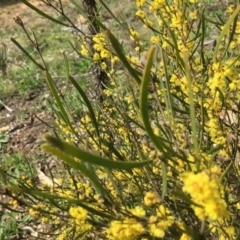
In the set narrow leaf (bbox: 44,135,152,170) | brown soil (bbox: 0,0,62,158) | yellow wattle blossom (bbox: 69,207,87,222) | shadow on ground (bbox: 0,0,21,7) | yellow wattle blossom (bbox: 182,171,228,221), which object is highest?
shadow on ground (bbox: 0,0,21,7)

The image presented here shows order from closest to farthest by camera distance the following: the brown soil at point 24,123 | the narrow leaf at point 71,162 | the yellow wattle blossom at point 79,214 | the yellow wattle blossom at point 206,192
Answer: the yellow wattle blossom at point 206,192, the narrow leaf at point 71,162, the yellow wattle blossom at point 79,214, the brown soil at point 24,123

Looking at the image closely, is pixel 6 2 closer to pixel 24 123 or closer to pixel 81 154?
pixel 24 123

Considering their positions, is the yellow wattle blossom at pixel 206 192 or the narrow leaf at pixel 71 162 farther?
the narrow leaf at pixel 71 162

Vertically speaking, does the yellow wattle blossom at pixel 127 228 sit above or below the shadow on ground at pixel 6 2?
below

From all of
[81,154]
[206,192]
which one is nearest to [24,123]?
[81,154]

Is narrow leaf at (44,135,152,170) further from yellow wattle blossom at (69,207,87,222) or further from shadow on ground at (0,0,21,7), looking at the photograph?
shadow on ground at (0,0,21,7)

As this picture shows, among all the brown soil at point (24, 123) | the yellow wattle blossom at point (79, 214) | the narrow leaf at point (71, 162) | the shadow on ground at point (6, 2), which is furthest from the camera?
the shadow on ground at point (6, 2)

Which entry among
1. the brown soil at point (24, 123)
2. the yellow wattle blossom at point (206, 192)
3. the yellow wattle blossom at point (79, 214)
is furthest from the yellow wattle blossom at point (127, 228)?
the brown soil at point (24, 123)

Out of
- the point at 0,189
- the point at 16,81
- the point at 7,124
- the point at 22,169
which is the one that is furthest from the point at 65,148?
the point at 16,81

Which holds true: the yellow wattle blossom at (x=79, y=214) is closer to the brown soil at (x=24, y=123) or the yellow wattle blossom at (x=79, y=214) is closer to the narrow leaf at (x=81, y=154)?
the narrow leaf at (x=81, y=154)

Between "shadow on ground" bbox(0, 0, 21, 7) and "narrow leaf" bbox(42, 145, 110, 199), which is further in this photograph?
"shadow on ground" bbox(0, 0, 21, 7)

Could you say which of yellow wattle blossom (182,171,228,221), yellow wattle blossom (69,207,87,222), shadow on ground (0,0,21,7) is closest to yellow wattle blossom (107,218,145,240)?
yellow wattle blossom (69,207,87,222)
